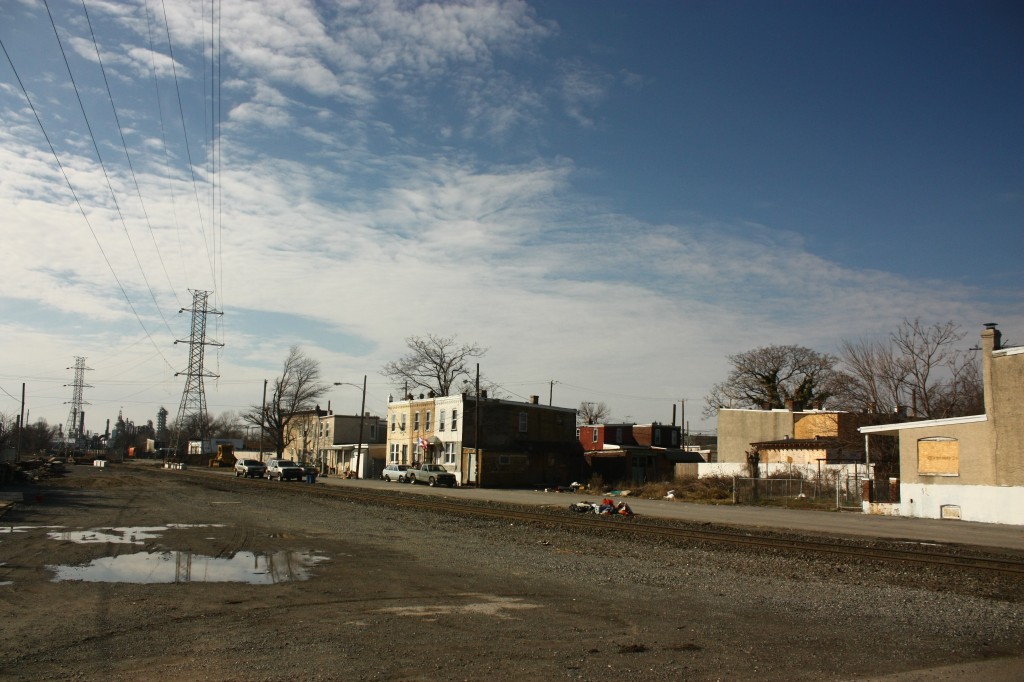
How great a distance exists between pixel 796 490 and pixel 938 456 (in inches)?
377

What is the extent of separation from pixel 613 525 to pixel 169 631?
16.3 m

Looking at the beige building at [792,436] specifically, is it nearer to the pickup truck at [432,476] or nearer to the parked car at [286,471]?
the pickup truck at [432,476]

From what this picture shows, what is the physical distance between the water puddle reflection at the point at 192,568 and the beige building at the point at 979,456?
23.9 metres

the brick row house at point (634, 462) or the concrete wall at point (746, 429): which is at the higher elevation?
the concrete wall at point (746, 429)

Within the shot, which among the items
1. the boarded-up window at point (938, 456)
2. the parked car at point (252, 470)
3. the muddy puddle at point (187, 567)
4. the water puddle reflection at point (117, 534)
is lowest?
the parked car at point (252, 470)

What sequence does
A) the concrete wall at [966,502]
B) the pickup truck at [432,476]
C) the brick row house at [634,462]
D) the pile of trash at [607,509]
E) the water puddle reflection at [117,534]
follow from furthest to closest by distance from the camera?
the brick row house at [634,462] < the pickup truck at [432,476] < the pile of trash at [607,509] < the concrete wall at [966,502] < the water puddle reflection at [117,534]

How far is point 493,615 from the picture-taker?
31.3ft

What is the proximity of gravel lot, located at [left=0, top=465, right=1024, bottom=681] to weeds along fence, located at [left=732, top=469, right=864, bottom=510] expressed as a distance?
69.7 ft

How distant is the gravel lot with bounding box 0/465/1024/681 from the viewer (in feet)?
23.8

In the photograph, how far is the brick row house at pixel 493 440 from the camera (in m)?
57.4

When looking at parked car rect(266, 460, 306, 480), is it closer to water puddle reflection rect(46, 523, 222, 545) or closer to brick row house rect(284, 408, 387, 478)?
brick row house rect(284, 408, 387, 478)

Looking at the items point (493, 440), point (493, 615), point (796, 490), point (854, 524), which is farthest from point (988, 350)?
point (493, 440)

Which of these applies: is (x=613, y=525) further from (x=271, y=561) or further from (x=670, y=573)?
(x=271, y=561)

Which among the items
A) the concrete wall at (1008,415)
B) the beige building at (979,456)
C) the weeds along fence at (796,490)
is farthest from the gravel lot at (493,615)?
the weeds along fence at (796,490)
